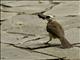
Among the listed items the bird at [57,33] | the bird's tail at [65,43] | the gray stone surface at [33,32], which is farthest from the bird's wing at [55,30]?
the gray stone surface at [33,32]

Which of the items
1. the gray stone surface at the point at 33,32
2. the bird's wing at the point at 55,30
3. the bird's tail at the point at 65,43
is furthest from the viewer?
the bird's wing at the point at 55,30

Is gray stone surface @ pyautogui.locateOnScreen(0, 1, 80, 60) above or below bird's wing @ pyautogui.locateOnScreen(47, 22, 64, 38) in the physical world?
below

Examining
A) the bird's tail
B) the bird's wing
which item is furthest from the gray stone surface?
the bird's wing

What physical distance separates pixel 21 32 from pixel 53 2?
3.17 metres

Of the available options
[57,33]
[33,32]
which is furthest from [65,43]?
[33,32]

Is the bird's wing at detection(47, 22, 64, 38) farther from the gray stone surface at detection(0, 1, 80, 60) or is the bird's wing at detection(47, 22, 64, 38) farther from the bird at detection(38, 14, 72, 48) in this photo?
the gray stone surface at detection(0, 1, 80, 60)

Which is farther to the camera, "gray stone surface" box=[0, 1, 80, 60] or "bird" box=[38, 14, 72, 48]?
"bird" box=[38, 14, 72, 48]

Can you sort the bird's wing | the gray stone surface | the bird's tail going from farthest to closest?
the bird's wing, the bird's tail, the gray stone surface

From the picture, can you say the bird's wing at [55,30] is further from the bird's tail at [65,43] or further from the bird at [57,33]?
the bird's tail at [65,43]

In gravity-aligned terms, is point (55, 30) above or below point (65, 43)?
above

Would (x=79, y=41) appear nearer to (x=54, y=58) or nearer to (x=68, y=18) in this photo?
(x=54, y=58)

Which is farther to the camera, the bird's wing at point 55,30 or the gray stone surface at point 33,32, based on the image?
the bird's wing at point 55,30

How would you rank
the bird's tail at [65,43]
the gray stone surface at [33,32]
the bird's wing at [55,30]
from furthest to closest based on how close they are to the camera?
the bird's wing at [55,30], the bird's tail at [65,43], the gray stone surface at [33,32]

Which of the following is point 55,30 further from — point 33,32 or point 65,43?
point 33,32
